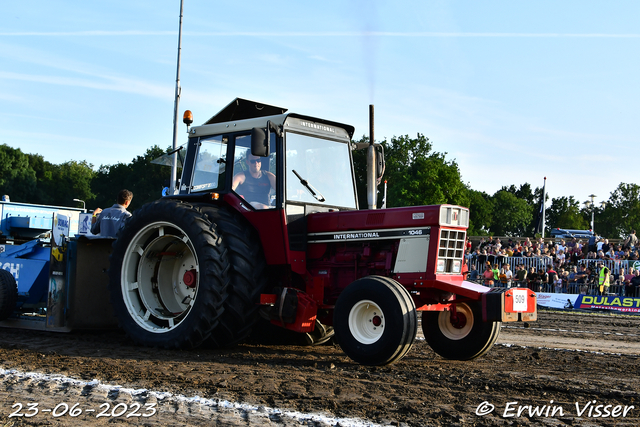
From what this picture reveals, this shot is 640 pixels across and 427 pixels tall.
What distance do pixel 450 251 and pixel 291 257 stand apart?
5.80ft

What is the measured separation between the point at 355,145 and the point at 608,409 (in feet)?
15.5

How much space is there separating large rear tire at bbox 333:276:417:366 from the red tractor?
0.5 inches

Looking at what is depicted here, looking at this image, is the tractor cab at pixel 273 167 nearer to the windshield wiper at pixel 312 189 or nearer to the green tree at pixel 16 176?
the windshield wiper at pixel 312 189

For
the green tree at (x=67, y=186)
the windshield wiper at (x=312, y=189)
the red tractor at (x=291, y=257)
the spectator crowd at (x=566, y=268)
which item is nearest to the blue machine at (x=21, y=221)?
the red tractor at (x=291, y=257)

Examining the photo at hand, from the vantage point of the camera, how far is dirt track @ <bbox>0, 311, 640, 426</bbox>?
4270mm

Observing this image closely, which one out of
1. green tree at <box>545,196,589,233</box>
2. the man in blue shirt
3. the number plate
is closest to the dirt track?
the number plate

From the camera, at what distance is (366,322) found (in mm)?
6445

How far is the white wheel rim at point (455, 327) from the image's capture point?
711 centimetres

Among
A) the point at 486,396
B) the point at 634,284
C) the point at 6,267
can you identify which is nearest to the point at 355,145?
the point at 486,396

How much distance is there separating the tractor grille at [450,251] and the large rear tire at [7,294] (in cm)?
568

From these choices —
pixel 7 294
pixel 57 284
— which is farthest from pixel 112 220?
pixel 7 294

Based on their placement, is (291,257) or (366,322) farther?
(291,257)

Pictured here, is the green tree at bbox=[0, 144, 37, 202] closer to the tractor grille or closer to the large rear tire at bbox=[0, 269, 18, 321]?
the large rear tire at bbox=[0, 269, 18, 321]

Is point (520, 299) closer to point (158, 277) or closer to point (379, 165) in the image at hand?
point (379, 165)
